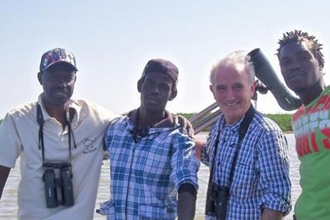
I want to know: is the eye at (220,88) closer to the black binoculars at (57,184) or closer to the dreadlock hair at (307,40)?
the dreadlock hair at (307,40)

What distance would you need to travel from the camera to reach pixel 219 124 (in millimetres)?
4395

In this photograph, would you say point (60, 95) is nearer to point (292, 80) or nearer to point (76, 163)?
point (76, 163)

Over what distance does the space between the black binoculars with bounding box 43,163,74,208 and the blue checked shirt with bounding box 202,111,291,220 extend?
41.8 inches

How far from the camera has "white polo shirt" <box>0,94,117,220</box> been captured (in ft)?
14.4

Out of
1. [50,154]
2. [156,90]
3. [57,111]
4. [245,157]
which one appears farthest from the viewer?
[57,111]

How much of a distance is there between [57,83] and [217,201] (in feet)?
4.26

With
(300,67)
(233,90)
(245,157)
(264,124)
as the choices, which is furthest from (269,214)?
(300,67)

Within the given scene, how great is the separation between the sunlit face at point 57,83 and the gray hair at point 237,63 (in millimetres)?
977

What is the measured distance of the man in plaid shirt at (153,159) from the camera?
423 cm

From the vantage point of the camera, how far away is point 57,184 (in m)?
4.43

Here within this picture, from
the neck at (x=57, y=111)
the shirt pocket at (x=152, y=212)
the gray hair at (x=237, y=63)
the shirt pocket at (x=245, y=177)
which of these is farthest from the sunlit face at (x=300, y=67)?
the neck at (x=57, y=111)

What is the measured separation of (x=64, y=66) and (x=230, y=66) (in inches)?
44.6

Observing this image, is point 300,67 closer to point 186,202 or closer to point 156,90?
point 156,90

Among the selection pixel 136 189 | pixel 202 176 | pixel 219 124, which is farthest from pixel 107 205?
pixel 202 176
